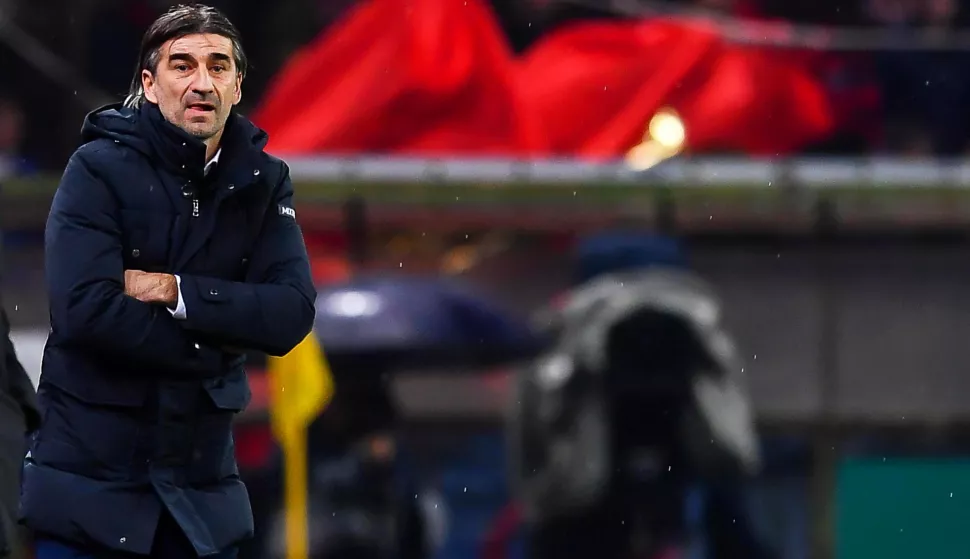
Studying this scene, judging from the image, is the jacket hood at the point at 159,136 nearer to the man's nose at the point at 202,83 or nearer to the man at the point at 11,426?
the man's nose at the point at 202,83

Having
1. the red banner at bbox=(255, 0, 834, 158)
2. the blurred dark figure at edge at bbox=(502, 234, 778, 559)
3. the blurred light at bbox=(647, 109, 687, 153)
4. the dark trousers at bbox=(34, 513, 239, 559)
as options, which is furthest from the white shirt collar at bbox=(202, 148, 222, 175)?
the blurred light at bbox=(647, 109, 687, 153)

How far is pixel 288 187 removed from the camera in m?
3.52

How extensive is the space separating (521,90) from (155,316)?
4444 mm

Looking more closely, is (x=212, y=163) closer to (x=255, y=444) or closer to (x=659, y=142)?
(x=255, y=444)

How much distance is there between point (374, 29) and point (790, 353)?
6.85 feet

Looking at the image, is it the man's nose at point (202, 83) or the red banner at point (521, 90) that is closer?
the man's nose at point (202, 83)

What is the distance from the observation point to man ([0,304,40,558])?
358cm

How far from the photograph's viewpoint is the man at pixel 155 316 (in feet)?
10.7

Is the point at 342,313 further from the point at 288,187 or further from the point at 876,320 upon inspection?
the point at 288,187

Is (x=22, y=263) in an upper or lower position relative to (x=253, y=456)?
upper

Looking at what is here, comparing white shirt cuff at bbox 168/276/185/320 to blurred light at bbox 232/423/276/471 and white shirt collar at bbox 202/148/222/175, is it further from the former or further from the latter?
blurred light at bbox 232/423/276/471

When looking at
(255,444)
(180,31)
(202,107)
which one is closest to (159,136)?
(202,107)

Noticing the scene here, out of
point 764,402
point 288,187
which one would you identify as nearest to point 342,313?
point 764,402

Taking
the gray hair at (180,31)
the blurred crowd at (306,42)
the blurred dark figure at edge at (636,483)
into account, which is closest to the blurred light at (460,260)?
the blurred dark figure at edge at (636,483)
